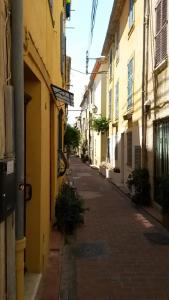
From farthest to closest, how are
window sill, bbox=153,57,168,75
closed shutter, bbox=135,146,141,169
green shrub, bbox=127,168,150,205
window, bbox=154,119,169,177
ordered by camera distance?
closed shutter, bbox=135,146,141,169
green shrub, bbox=127,168,150,205
window, bbox=154,119,169,177
window sill, bbox=153,57,168,75

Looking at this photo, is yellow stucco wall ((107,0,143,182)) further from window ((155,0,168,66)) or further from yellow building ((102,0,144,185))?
window ((155,0,168,66))

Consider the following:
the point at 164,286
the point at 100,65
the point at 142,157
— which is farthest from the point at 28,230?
the point at 100,65

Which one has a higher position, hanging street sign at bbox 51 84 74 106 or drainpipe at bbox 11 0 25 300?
hanging street sign at bbox 51 84 74 106

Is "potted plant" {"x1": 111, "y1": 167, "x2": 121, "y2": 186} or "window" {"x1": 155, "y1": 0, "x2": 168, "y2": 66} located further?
"potted plant" {"x1": 111, "y1": 167, "x2": 121, "y2": 186}

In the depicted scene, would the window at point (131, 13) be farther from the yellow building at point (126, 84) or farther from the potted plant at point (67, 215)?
the potted plant at point (67, 215)

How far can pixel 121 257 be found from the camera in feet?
22.5

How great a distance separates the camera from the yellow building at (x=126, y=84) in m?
14.2

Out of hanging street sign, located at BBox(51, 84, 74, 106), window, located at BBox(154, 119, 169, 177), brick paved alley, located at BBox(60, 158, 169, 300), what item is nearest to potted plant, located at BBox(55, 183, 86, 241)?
brick paved alley, located at BBox(60, 158, 169, 300)

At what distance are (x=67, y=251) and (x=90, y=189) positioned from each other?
10417 millimetres

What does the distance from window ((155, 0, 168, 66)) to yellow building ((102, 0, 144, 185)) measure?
2050mm

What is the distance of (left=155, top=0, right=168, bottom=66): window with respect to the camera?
10.5 m

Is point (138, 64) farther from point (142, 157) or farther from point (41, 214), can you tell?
point (41, 214)

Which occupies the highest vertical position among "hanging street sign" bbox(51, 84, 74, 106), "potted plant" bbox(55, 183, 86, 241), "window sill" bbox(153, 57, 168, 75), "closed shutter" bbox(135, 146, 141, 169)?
"window sill" bbox(153, 57, 168, 75)

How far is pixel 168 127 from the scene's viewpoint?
33.3 ft
